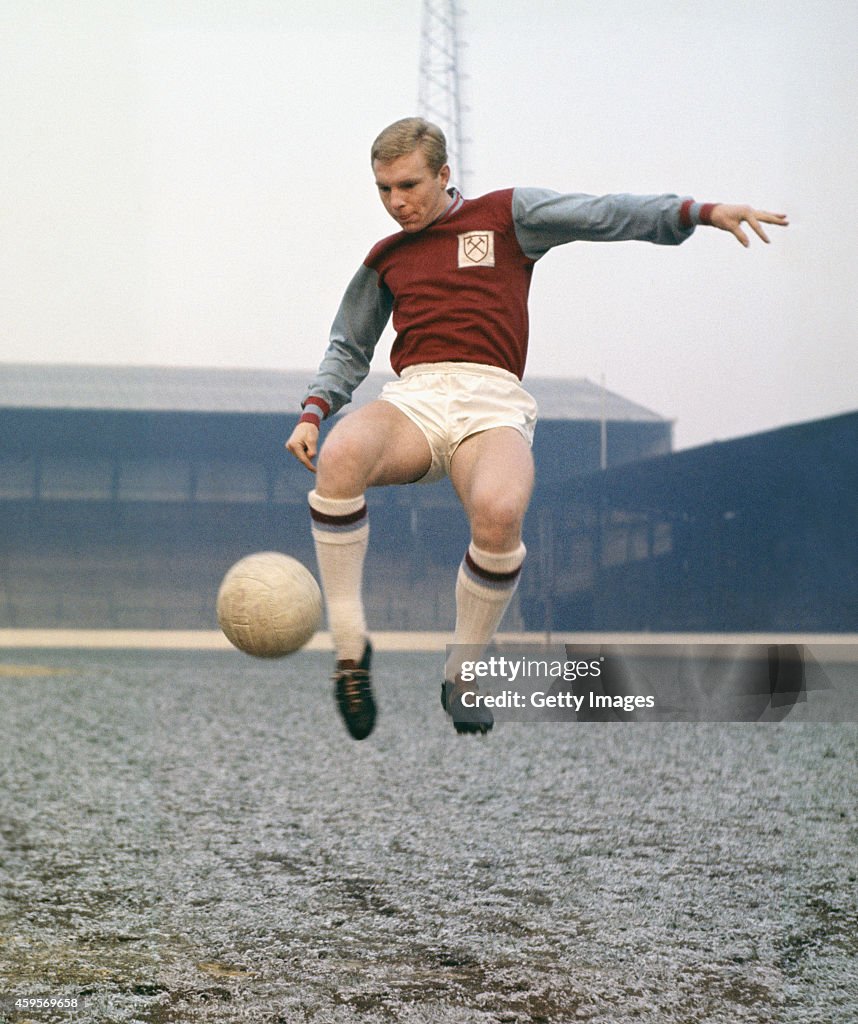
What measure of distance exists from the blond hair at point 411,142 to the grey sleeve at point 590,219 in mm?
365

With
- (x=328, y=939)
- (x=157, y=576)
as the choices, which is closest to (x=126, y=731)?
(x=328, y=939)

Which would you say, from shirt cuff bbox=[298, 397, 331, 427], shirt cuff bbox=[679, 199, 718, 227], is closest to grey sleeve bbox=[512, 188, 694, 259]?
shirt cuff bbox=[679, 199, 718, 227]

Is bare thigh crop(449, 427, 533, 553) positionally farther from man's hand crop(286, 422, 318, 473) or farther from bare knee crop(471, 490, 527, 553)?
man's hand crop(286, 422, 318, 473)

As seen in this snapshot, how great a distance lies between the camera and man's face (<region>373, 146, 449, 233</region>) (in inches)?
122

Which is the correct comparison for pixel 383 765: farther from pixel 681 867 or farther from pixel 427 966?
pixel 427 966

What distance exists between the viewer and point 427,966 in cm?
10412

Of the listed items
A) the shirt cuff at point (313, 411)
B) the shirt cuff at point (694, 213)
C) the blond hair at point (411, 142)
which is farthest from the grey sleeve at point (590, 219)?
the shirt cuff at point (313, 411)

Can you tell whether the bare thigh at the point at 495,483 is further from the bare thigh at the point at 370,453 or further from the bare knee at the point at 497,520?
the bare thigh at the point at 370,453

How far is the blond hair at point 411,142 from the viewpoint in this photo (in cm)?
311

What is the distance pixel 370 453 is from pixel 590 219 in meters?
0.89

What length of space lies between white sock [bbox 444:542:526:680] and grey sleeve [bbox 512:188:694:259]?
2.81 feet

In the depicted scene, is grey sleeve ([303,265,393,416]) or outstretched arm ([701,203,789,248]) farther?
grey sleeve ([303,265,393,416])

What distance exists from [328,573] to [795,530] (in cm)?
10094

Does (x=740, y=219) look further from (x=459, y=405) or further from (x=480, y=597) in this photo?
(x=480, y=597)
